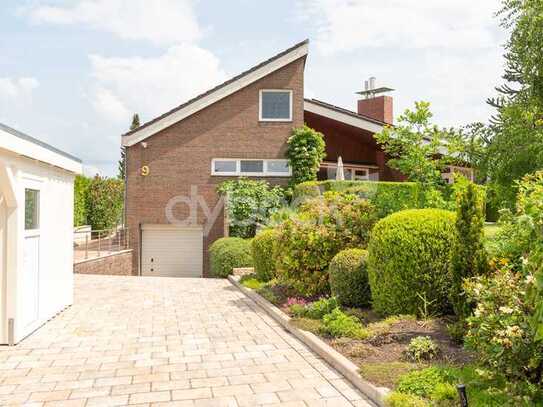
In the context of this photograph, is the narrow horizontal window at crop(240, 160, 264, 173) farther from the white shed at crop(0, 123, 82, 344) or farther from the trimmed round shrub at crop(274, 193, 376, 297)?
the white shed at crop(0, 123, 82, 344)

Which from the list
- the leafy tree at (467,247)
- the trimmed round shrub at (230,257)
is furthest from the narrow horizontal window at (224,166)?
the leafy tree at (467,247)

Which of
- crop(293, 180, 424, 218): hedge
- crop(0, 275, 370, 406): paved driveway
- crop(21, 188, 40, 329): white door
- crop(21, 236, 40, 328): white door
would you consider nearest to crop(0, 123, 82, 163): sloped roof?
crop(21, 188, 40, 329): white door

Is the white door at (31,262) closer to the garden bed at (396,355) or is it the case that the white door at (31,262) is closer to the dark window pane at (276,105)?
Answer: the garden bed at (396,355)

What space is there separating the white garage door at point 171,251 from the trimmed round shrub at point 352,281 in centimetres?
1326

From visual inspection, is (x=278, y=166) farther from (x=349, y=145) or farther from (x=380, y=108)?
(x=380, y=108)

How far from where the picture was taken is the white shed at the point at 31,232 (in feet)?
23.0

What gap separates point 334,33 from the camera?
9438 millimetres

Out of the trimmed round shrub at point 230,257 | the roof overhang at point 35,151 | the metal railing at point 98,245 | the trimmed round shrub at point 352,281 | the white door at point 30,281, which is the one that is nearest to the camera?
the roof overhang at point 35,151

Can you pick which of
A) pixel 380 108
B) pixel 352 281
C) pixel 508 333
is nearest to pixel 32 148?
pixel 352 281

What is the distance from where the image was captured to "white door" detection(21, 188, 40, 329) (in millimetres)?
7473

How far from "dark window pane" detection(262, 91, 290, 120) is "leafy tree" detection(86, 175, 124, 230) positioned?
11711 mm

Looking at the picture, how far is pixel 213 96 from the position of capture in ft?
69.3

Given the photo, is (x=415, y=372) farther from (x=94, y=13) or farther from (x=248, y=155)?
(x=248, y=155)

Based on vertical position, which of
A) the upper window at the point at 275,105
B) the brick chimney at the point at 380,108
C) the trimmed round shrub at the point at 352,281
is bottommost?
the trimmed round shrub at the point at 352,281
